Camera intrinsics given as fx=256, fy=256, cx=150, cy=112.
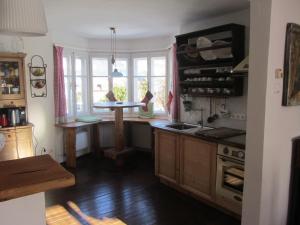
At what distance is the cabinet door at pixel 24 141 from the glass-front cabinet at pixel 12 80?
42 centimetres

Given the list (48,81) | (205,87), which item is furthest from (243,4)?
A: (48,81)

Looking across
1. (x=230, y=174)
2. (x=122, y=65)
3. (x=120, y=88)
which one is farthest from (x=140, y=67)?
(x=230, y=174)

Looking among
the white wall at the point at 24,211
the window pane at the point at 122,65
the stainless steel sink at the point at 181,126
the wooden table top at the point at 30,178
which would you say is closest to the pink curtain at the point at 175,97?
the stainless steel sink at the point at 181,126

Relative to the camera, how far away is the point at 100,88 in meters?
5.61

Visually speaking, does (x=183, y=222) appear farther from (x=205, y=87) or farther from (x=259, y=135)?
(x=205, y=87)

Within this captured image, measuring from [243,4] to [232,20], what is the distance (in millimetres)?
394

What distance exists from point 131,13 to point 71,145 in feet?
8.29

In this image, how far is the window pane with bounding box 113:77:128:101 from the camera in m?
5.68

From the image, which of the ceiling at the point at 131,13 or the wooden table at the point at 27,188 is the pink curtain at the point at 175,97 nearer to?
the ceiling at the point at 131,13

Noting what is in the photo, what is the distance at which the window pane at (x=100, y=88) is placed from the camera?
5.56 metres

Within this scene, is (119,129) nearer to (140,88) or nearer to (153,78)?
(140,88)

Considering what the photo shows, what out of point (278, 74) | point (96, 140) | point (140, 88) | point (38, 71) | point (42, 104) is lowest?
point (96, 140)

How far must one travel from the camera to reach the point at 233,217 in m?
2.94

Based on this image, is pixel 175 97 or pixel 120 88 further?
pixel 120 88
